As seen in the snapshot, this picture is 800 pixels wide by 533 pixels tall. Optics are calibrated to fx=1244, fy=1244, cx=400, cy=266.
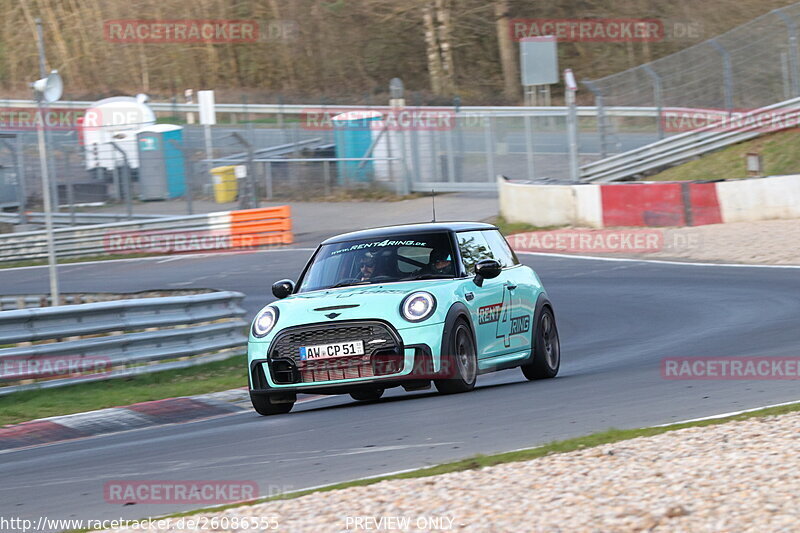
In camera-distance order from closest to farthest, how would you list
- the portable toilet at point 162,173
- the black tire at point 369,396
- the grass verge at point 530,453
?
the grass verge at point 530,453 → the black tire at point 369,396 → the portable toilet at point 162,173

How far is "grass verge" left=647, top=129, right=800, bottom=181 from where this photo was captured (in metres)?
26.2

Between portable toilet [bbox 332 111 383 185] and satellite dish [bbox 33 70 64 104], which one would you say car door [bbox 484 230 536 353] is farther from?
portable toilet [bbox 332 111 383 185]

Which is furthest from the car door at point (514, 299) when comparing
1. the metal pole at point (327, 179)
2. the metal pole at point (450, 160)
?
the metal pole at point (327, 179)

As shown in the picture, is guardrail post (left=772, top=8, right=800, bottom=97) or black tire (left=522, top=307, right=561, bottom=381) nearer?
black tire (left=522, top=307, right=561, bottom=381)

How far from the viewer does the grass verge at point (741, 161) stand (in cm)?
2620

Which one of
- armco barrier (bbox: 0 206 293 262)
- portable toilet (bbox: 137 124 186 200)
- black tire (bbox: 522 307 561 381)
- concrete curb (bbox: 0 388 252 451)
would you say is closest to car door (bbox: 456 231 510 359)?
black tire (bbox: 522 307 561 381)

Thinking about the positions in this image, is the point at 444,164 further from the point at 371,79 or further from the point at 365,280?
the point at 365,280

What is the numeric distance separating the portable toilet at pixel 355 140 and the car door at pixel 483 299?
22678 mm

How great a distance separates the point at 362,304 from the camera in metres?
9.02

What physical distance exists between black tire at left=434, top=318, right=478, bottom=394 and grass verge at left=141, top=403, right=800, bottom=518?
2219 mm

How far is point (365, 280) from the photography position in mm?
9750

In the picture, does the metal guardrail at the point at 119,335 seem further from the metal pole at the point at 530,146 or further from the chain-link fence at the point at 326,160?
the metal pole at the point at 530,146

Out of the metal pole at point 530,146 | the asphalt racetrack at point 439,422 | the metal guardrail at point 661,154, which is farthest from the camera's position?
the metal pole at point 530,146

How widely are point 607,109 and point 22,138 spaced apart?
13923 mm
